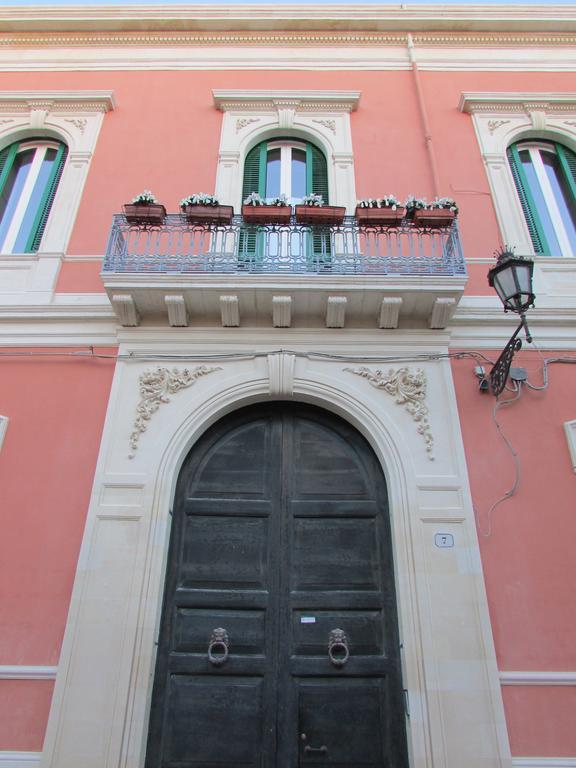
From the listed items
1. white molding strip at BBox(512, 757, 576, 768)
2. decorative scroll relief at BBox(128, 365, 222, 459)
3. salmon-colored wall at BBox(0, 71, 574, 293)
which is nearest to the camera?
white molding strip at BBox(512, 757, 576, 768)

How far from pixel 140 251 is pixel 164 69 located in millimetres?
3921

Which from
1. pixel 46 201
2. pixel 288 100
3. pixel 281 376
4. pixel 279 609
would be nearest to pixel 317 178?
pixel 288 100

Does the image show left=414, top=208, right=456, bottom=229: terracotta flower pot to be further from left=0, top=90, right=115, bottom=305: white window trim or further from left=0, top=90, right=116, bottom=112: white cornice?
left=0, top=90, right=116, bottom=112: white cornice

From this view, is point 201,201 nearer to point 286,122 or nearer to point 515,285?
point 286,122

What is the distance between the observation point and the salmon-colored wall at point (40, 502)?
4461 mm

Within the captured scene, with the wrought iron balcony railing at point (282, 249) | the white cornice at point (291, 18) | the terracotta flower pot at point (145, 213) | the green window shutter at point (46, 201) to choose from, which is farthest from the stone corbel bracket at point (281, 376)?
the white cornice at point (291, 18)

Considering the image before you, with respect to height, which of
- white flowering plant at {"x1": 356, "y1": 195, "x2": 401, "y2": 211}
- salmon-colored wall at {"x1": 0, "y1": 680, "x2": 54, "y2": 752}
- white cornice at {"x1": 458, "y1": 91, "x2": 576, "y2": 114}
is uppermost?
white cornice at {"x1": 458, "y1": 91, "x2": 576, "y2": 114}

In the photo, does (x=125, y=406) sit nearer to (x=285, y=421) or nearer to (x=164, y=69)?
(x=285, y=421)

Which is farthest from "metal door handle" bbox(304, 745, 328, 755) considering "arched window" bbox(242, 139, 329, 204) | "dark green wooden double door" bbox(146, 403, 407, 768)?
"arched window" bbox(242, 139, 329, 204)

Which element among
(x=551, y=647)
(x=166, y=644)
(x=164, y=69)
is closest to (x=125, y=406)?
(x=166, y=644)

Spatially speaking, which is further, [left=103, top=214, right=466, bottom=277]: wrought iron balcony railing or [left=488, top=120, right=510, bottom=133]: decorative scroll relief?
[left=488, top=120, right=510, bottom=133]: decorative scroll relief

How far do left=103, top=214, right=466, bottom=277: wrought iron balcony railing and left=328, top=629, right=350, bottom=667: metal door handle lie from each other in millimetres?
3481

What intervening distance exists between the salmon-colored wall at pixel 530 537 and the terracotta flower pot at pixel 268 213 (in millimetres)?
2499

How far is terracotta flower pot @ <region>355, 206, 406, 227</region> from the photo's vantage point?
6.01 metres
